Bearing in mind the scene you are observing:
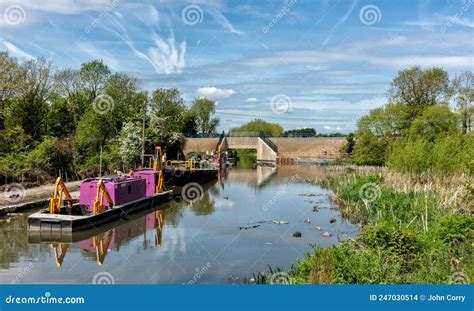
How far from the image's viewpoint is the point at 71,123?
53.0 meters

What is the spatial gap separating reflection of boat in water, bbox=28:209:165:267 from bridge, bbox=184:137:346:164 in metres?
46.8

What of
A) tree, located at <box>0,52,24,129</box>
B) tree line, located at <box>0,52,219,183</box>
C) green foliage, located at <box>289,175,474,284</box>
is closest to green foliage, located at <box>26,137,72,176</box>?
tree line, located at <box>0,52,219,183</box>

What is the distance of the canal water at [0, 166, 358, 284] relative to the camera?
14242 mm

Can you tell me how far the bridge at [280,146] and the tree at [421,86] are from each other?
67.5 ft

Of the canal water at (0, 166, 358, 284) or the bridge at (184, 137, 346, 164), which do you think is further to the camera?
the bridge at (184, 137, 346, 164)

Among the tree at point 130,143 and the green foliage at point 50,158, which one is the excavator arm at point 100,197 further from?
the tree at point 130,143

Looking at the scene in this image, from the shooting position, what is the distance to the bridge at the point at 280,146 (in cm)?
7119

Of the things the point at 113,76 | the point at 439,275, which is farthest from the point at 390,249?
the point at 113,76

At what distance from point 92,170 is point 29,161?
256 inches

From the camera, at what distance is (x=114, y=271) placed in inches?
575

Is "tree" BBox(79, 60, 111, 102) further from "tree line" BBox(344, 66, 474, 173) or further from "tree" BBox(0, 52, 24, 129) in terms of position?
"tree line" BBox(344, 66, 474, 173)

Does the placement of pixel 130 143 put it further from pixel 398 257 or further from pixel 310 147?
pixel 310 147

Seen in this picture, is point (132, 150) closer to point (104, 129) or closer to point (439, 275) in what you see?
point (104, 129)

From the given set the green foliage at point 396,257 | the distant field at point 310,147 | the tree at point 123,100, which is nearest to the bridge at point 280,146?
the distant field at point 310,147
